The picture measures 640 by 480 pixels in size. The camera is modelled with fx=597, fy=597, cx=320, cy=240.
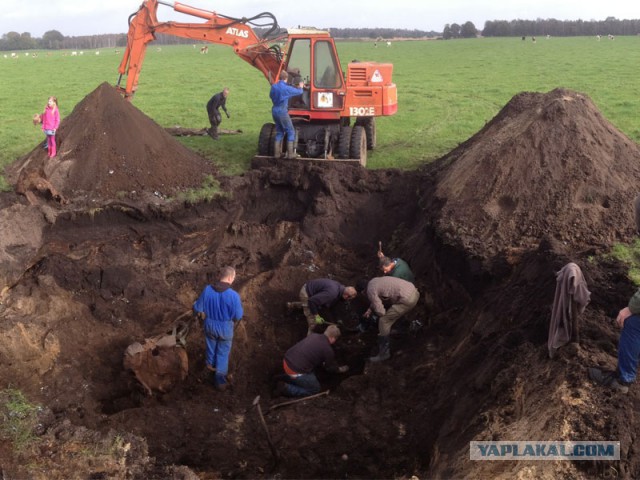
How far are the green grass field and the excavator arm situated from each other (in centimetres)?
250

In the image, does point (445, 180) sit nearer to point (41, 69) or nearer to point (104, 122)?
point (104, 122)

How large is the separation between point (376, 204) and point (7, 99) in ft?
64.2

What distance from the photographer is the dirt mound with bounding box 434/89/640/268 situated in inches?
361

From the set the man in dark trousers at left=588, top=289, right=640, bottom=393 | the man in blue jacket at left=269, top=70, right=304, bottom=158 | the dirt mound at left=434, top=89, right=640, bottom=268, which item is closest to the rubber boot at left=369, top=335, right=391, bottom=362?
the dirt mound at left=434, top=89, right=640, bottom=268

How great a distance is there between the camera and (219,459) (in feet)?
21.6

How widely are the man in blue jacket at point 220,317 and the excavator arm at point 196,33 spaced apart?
8332 millimetres

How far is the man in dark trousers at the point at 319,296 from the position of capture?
903cm

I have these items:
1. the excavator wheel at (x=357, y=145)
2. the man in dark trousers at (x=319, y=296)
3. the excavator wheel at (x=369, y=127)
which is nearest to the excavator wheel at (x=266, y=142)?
the excavator wheel at (x=357, y=145)

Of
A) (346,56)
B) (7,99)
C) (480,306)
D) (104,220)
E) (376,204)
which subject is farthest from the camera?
(346,56)

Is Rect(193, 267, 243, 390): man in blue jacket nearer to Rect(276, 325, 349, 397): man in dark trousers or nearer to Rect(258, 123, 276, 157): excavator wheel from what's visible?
Rect(276, 325, 349, 397): man in dark trousers

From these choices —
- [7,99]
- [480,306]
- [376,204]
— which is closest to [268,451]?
[480,306]

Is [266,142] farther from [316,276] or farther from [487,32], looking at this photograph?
[487,32]

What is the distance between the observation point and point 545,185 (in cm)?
973
